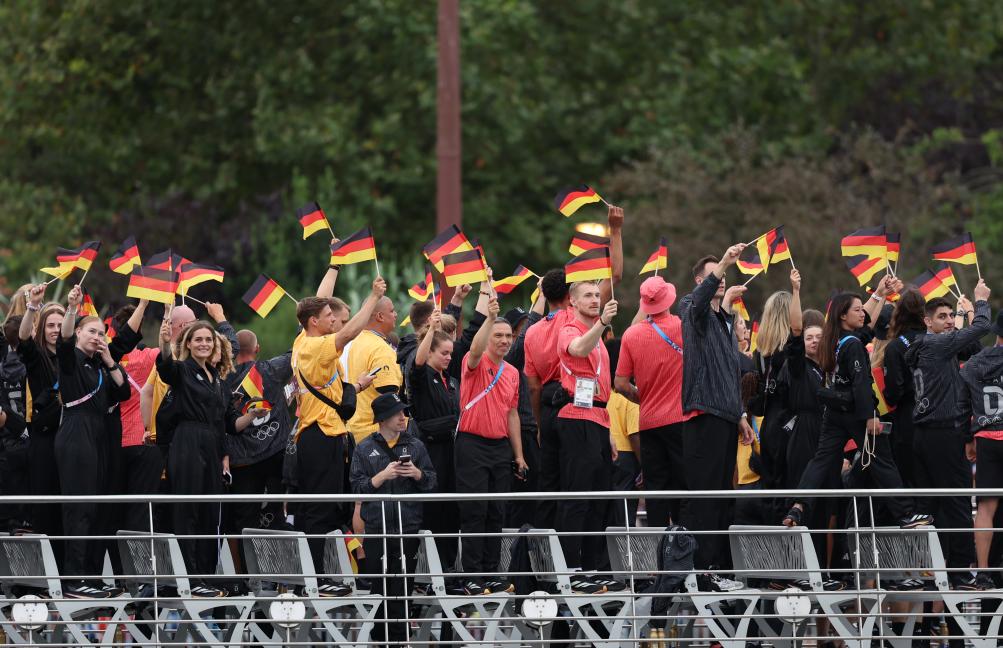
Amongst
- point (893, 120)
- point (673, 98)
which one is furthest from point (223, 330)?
point (893, 120)

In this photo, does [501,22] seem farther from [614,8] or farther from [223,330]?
[223,330]

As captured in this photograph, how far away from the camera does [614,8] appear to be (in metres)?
31.3

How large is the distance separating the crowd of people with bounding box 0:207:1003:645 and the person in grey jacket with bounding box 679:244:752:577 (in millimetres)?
16

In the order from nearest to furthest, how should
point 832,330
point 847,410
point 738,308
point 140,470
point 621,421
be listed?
point 847,410 → point 832,330 → point 140,470 → point 738,308 → point 621,421

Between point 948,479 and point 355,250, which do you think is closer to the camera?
point 948,479

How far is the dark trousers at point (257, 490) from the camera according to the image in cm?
1298

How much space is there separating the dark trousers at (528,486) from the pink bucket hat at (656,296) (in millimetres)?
1424

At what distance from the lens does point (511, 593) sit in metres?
11.4

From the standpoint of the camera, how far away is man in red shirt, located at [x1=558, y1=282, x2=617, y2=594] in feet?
38.6

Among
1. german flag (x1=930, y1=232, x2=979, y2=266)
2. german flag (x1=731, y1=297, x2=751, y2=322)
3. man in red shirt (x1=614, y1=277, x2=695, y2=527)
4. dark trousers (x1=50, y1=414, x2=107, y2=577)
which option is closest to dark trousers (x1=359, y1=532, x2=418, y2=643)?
man in red shirt (x1=614, y1=277, x2=695, y2=527)

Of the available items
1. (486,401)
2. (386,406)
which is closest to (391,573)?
(386,406)

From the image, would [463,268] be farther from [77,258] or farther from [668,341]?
[77,258]

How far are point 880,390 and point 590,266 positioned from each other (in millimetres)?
2178

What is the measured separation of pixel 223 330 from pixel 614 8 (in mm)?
19064
